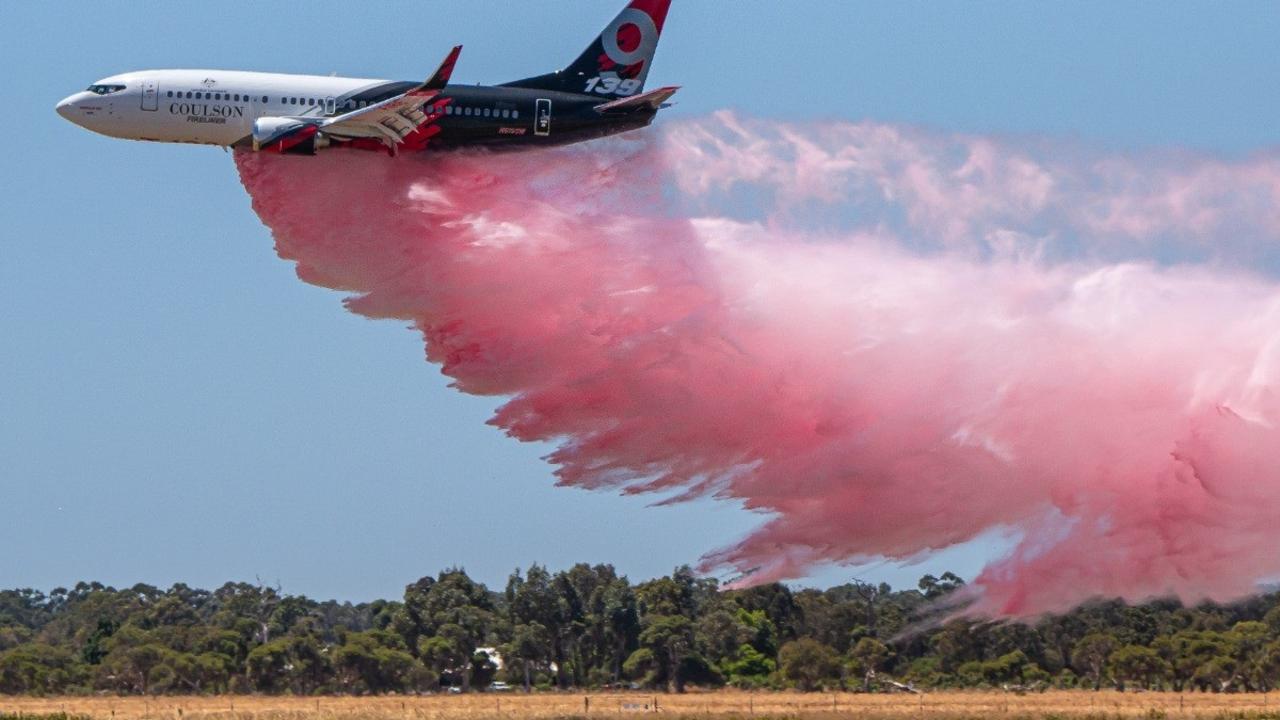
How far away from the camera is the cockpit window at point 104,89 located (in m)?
34.9

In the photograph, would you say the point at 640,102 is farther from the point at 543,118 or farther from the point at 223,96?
the point at 223,96

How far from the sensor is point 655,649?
221ft

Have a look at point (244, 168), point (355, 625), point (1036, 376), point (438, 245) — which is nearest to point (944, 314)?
point (1036, 376)

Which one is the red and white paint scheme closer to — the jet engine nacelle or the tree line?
the jet engine nacelle

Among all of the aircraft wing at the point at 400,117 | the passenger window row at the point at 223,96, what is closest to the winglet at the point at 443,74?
the aircraft wing at the point at 400,117

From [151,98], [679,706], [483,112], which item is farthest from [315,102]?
[679,706]

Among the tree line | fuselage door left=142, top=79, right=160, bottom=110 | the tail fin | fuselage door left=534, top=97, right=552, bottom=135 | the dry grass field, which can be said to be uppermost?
the tail fin

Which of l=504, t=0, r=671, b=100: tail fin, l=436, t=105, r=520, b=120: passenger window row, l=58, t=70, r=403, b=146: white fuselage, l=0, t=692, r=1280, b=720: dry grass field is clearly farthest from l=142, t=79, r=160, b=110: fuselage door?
l=0, t=692, r=1280, b=720: dry grass field

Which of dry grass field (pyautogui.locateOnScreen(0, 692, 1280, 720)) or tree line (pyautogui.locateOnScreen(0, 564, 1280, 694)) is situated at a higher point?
tree line (pyautogui.locateOnScreen(0, 564, 1280, 694))

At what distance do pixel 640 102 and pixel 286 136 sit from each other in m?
6.79

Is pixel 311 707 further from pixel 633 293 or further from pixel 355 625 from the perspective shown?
pixel 355 625

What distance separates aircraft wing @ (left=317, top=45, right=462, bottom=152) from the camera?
32.6 meters

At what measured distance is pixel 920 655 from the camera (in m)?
70.0

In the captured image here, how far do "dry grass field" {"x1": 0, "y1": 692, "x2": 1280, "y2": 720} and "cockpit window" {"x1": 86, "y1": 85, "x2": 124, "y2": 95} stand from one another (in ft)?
48.5
